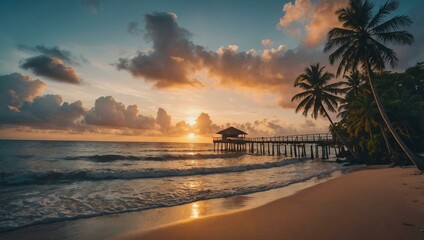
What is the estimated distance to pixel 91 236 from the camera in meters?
6.05

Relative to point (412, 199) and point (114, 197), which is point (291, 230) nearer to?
point (412, 199)

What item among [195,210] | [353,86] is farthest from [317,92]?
[195,210]

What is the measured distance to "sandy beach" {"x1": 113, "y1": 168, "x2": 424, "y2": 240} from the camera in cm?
527

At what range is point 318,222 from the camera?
20.0ft

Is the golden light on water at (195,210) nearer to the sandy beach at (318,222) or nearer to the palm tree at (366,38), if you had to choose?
the sandy beach at (318,222)

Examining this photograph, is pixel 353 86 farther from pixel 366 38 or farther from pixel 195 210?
pixel 195 210

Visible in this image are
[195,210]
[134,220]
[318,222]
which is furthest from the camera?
[195,210]

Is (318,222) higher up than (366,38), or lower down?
lower down

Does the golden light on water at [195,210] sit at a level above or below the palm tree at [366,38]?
below

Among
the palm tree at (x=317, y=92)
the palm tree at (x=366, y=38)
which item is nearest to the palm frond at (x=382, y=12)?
the palm tree at (x=366, y=38)

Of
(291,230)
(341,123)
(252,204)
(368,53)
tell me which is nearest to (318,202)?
(252,204)

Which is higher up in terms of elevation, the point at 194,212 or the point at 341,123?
the point at 341,123

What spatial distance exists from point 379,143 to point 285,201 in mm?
21732

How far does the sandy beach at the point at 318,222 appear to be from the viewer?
5273 mm
